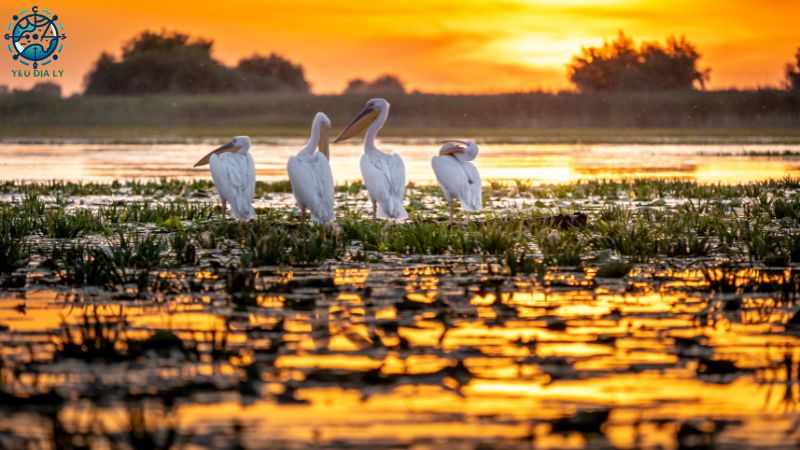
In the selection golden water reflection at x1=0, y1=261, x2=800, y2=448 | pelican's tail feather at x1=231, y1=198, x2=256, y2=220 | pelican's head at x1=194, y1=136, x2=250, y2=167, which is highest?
pelican's head at x1=194, y1=136, x2=250, y2=167

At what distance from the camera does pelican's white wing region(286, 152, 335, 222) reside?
442 inches

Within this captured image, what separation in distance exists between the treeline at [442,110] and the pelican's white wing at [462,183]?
1923 inches

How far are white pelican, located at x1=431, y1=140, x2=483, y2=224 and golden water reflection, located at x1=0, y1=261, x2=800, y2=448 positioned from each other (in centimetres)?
441

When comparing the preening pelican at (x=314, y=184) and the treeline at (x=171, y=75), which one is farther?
the treeline at (x=171, y=75)

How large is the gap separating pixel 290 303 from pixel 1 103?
229 feet

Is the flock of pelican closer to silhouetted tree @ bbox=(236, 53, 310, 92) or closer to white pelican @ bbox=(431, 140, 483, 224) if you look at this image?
white pelican @ bbox=(431, 140, 483, 224)

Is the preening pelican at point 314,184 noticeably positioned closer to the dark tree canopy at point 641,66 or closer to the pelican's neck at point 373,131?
the pelican's neck at point 373,131

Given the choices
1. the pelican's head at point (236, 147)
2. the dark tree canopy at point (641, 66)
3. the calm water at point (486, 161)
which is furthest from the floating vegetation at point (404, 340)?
the dark tree canopy at point (641, 66)

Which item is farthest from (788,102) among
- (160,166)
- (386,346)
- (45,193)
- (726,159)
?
(386,346)

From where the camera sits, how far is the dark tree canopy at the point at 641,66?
77.9m

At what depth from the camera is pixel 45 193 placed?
18031 mm

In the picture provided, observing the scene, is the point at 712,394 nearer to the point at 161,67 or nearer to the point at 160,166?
the point at 160,166

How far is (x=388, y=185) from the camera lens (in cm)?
1174

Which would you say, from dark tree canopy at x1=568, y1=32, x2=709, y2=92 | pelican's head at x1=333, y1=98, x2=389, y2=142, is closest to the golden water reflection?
pelican's head at x1=333, y1=98, x2=389, y2=142
